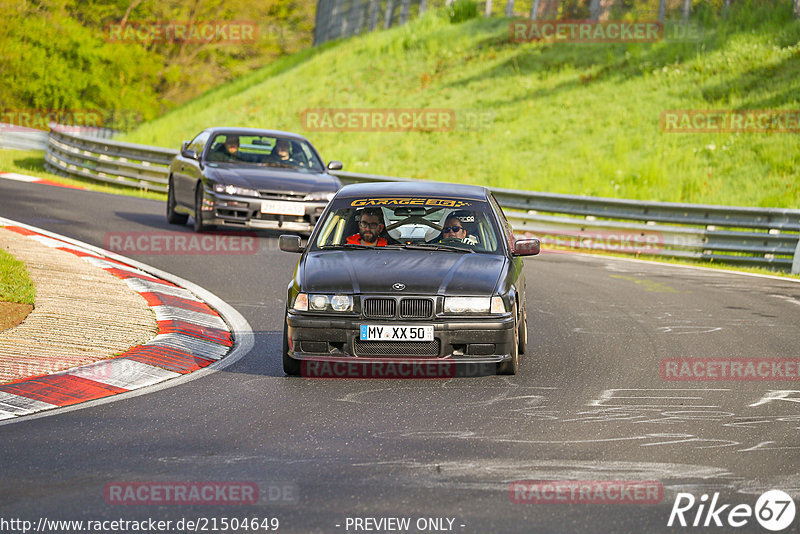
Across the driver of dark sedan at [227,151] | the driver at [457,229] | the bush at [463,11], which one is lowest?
the driver at [457,229]

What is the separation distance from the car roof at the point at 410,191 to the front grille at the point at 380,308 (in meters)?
1.68

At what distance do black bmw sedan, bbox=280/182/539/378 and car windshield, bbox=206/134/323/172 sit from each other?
8.79 m

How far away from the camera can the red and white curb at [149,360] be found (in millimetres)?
7410

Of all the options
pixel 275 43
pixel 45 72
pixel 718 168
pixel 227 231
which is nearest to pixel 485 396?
pixel 227 231

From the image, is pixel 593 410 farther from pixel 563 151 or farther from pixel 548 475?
pixel 563 151

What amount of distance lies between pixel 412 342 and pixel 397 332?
0.41 feet

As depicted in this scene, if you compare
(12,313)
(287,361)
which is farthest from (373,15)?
(287,361)

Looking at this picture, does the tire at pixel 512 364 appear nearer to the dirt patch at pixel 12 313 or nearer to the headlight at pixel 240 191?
the dirt patch at pixel 12 313

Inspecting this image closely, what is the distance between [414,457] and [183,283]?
723cm

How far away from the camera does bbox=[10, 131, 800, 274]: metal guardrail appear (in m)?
18.1

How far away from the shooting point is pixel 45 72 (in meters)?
47.0

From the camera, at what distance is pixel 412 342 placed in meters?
8.08

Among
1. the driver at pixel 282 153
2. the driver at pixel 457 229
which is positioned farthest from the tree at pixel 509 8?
the driver at pixel 457 229

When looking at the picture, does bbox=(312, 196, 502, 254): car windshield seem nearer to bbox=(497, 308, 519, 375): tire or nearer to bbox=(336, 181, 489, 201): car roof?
bbox=(336, 181, 489, 201): car roof
